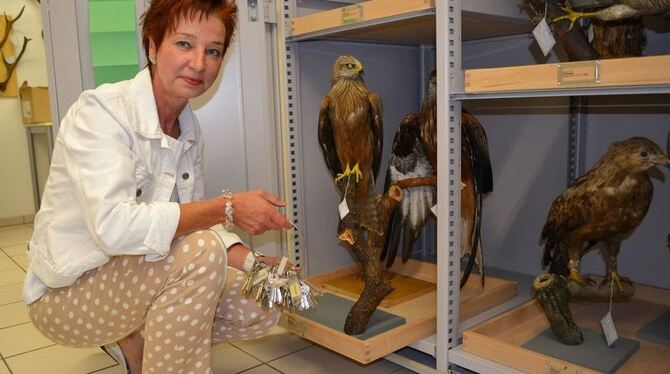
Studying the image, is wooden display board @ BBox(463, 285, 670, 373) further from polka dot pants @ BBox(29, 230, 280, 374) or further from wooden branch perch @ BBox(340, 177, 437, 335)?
polka dot pants @ BBox(29, 230, 280, 374)

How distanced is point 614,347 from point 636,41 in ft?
3.01

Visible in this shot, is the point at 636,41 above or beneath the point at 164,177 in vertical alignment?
above

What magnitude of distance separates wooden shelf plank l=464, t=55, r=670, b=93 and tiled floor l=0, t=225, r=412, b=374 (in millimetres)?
984

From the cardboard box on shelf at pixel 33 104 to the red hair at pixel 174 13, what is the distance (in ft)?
12.4

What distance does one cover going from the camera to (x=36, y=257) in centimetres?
140

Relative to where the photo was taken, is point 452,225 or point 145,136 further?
point 452,225

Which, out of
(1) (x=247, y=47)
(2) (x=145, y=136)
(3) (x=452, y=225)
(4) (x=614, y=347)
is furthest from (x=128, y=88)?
(4) (x=614, y=347)

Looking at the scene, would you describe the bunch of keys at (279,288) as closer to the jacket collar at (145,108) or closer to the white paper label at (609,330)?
the jacket collar at (145,108)

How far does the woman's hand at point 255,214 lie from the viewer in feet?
4.17

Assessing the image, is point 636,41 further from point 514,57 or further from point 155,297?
point 155,297

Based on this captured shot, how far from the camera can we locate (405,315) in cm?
185

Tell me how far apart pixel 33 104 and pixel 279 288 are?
416cm

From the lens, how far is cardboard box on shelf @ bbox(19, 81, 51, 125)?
4629mm

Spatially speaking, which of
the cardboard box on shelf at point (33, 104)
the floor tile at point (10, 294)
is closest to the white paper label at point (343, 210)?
the floor tile at point (10, 294)
